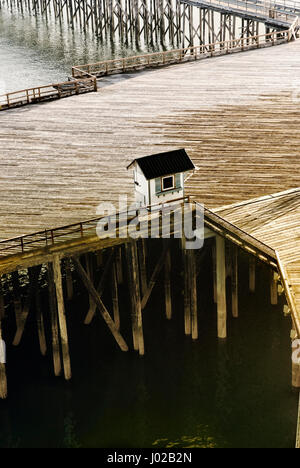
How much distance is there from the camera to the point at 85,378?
1176 inches

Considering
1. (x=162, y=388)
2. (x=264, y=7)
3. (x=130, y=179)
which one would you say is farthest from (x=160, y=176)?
(x=264, y=7)

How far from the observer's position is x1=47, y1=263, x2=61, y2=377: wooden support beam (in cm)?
2814

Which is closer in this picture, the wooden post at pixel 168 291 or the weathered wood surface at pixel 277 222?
the weathered wood surface at pixel 277 222

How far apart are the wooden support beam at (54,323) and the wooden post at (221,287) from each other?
5965 millimetres

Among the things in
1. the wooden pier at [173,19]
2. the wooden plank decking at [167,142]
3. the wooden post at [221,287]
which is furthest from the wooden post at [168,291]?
the wooden pier at [173,19]

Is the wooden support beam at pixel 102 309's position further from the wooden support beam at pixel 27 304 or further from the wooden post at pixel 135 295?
the wooden support beam at pixel 27 304

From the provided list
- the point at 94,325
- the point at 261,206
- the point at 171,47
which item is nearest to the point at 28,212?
the point at 94,325

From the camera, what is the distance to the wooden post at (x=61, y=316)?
27.8 m

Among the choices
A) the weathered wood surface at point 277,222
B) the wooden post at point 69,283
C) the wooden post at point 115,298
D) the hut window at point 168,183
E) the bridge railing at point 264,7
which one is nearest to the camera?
the weathered wood surface at point 277,222

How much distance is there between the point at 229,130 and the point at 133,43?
45.6 metres

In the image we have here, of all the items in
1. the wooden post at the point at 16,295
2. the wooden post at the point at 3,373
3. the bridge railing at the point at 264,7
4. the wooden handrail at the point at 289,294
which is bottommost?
the wooden post at the point at 3,373

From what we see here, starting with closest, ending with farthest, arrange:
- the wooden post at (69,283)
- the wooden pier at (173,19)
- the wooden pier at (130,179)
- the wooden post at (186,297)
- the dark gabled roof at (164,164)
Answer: the wooden pier at (130,179)
the dark gabled roof at (164,164)
the wooden post at (186,297)
the wooden post at (69,283)
the wooden pier at (173,19)

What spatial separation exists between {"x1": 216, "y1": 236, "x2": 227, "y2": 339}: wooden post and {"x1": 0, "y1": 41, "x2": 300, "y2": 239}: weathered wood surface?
61.2 inches

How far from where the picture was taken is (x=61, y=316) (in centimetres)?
2852
